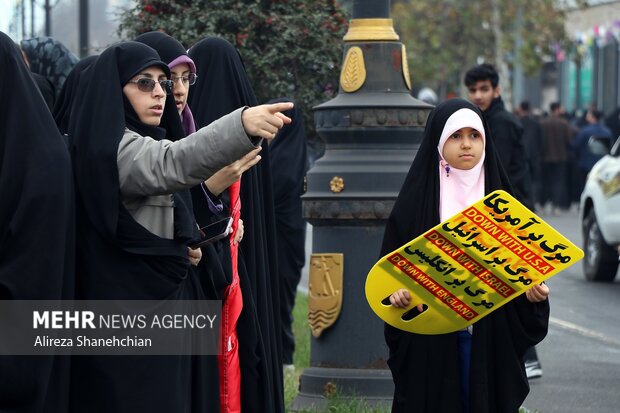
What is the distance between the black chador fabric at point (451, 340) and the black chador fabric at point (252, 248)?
51cm

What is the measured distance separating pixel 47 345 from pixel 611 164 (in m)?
10.8

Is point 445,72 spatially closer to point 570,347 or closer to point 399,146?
point 570,347

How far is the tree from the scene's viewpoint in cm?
3644

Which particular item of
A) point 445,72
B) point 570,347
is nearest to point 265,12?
point 570,347

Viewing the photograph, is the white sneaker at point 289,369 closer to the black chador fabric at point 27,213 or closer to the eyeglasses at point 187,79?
the eyeglasses at point 187,79

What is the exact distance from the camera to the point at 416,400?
5453 millimetres

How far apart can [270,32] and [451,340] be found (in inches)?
153

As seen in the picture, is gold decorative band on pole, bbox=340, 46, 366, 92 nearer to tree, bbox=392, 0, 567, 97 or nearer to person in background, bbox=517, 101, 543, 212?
person in background, bbox=517, 101, 543, 212

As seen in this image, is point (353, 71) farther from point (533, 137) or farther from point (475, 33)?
point (475, 33)

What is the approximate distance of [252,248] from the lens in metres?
5.68

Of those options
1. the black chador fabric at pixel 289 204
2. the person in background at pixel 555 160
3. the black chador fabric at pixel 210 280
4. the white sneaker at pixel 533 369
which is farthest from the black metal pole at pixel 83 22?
the person in background at pixel 555 160

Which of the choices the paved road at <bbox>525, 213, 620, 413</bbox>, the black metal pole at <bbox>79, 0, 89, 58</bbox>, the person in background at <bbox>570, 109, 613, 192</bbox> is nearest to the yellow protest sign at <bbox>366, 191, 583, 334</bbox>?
the paved road at <bbox>525, 213, 620, 413</bbox>

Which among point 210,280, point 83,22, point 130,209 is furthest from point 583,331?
point 130,209

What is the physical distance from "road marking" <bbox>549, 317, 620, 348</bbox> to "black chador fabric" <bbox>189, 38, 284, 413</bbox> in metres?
5.28
